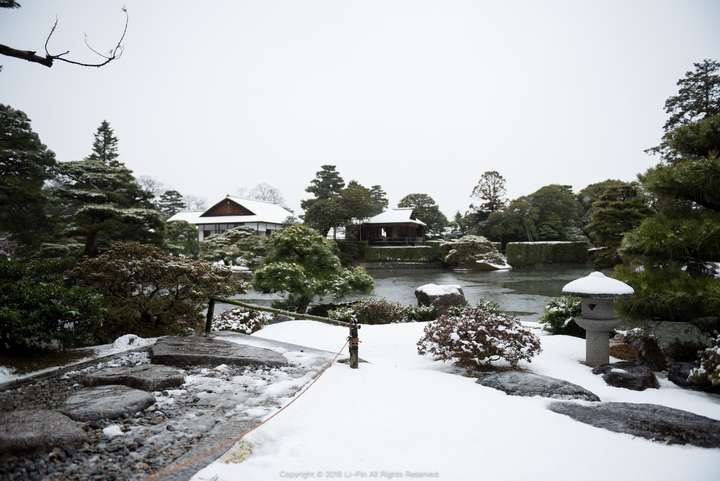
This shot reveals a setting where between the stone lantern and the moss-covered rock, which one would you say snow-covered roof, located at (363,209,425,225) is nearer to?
the moss-covered rock

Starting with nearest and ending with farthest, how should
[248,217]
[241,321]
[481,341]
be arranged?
[481,341]
[241,321]
[248,217]

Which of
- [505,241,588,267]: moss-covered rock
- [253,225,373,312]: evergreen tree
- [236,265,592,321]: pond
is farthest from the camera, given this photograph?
[505,241,588,267]: moss-covered rock

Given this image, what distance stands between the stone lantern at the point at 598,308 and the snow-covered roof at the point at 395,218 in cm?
3135

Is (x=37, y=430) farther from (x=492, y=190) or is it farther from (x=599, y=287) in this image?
(x=492, y=190)

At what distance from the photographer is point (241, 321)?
8.59m

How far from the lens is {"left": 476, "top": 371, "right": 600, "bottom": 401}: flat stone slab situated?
3.81 m

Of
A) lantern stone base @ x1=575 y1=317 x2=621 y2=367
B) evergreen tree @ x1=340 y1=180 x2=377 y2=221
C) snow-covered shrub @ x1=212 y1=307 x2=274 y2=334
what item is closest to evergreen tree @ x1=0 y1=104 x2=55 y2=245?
snow-covered shrub @ x1=212 y1=307 x2=274 y2=334

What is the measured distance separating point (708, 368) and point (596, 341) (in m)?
1.30

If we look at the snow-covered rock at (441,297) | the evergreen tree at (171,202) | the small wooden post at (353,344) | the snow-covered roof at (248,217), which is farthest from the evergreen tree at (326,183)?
the small wooden post at (353,344)

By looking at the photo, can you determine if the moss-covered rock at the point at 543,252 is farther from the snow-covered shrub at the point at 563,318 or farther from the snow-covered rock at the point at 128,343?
the snow-covered rock at the point at 128,343

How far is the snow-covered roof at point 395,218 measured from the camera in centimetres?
3691

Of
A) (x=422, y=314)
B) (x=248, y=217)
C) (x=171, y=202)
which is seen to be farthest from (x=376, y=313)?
(x=171, y=202)

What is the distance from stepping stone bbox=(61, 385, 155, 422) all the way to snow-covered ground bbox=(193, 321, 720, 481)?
1119 mm

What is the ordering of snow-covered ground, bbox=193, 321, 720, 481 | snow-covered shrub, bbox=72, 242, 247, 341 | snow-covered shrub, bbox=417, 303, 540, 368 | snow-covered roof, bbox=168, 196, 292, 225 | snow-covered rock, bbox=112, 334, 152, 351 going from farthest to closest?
snow-covered roof, bbox=168, 196, 292, 225, snow-covered shrub, bbox=72, 242, 247, 341, snow-covered shrub, bbox=417, 303, 540, 368, snow-covered rock, bbox=112, 334, 152, 351, snow-covered ground, bbox=193, 321, 720, 481
